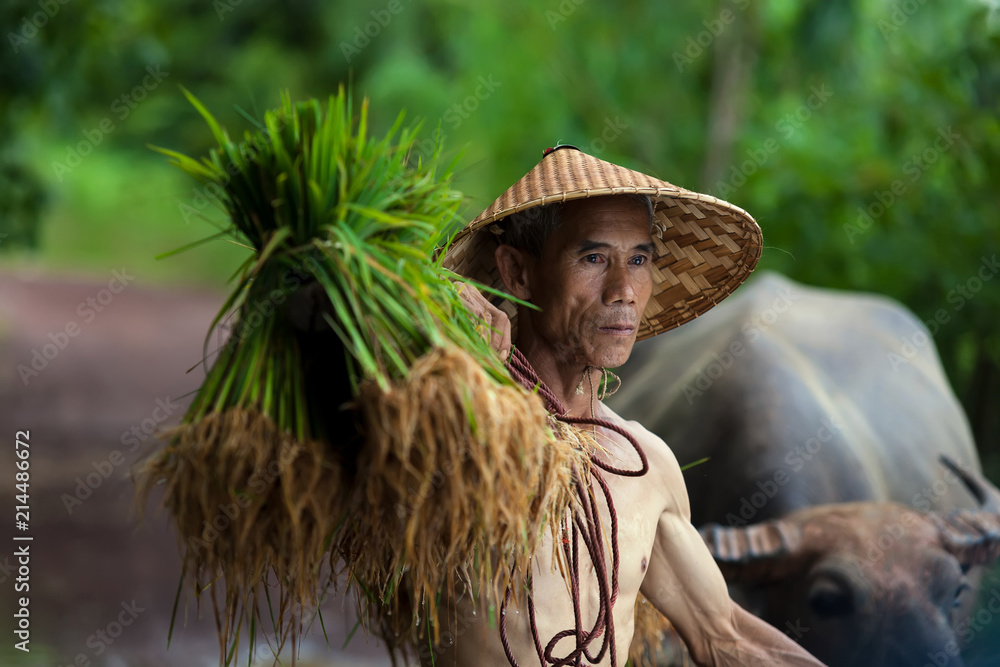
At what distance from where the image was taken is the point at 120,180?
52.6 feet

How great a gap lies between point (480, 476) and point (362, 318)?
24 centimetres

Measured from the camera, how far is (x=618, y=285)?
5.66 feet

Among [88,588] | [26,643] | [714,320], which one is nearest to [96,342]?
[88,588]

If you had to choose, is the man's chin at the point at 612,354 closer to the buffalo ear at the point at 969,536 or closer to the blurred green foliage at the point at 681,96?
the blurred green foliage at the point at 681,96

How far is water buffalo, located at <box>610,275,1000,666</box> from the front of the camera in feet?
10.4

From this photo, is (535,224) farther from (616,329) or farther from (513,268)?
(616,329)

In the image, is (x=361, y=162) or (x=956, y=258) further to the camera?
(x=956, y=258)

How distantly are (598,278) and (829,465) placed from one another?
2.49 m

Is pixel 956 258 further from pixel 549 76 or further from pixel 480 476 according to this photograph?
pixel 480 476

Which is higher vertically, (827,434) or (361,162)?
(361,162)

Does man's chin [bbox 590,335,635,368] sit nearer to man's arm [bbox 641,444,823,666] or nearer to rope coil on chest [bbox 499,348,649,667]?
rope coil on chest [bbox 499,348,649,667]

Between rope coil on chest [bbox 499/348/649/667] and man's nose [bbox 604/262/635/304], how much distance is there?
0.20 metres

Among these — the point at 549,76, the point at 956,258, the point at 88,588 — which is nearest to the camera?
the point at 956,258

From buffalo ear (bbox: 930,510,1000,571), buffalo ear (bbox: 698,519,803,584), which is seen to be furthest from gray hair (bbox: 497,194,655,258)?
buffalo ear (bbox: 930,510,1000,571)
